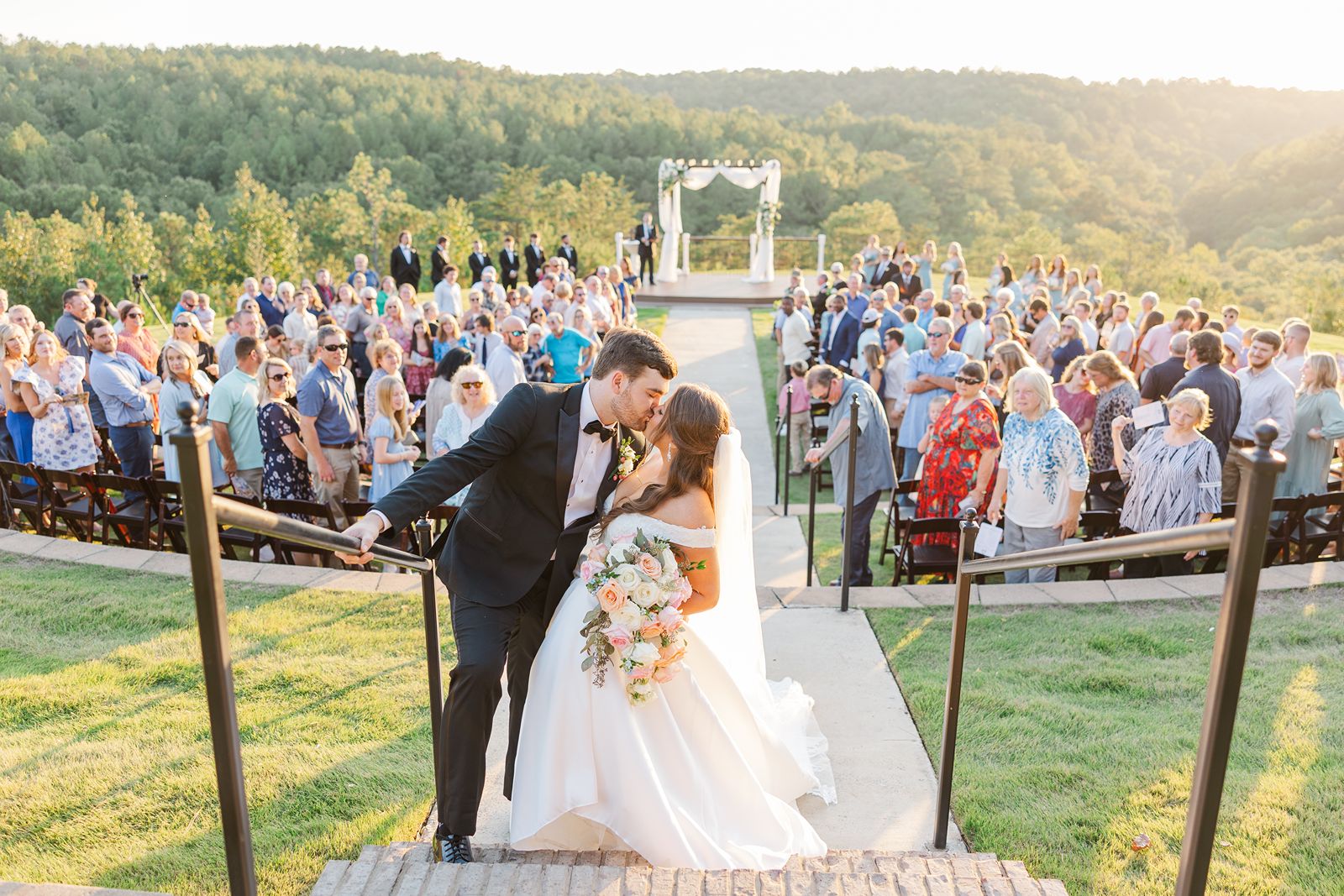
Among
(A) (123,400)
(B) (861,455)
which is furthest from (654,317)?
(B) (861,455)

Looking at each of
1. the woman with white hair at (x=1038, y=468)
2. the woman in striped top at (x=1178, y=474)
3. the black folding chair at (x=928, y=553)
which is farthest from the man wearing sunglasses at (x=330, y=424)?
the woman in striped top at (x=1178, y=474)

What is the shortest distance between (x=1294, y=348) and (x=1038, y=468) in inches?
158

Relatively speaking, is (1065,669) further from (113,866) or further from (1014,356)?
(113,866)

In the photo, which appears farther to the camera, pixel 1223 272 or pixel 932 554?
pixel 1223 272

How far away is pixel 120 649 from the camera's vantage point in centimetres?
488

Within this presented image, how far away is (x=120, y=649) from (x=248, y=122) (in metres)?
61.3

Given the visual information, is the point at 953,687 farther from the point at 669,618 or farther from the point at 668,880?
the point at 668,880

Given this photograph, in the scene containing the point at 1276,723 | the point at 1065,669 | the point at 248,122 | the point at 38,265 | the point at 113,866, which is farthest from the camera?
the point at 248,122

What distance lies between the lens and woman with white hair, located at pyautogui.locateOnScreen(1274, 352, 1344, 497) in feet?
24.3

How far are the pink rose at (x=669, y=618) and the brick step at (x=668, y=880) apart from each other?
2.70 feet

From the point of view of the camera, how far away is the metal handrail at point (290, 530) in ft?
6.33

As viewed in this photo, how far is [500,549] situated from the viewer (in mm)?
3482

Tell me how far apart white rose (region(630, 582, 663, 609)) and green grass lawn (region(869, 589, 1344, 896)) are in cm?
141

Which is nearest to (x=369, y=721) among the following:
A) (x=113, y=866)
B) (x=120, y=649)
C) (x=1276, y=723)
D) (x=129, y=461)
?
(x=113, y=866)
